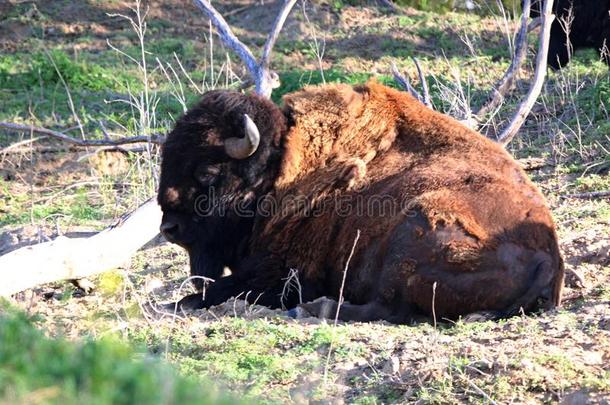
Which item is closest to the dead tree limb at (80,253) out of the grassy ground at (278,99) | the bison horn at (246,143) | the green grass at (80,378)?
the grassy ground at (278,99)

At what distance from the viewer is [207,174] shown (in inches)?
278

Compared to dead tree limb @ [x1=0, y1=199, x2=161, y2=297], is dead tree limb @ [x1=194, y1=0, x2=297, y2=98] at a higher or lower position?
higher

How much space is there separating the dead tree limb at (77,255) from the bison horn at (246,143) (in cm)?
104

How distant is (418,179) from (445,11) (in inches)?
372

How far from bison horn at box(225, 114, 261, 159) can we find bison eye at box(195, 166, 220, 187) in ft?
0.55

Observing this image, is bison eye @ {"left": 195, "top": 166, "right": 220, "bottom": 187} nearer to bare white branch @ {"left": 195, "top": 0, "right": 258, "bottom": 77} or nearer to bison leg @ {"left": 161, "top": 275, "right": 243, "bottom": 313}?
bison leg @ {"left": 161, "top": 275, "right": 243, "bottom": 313}

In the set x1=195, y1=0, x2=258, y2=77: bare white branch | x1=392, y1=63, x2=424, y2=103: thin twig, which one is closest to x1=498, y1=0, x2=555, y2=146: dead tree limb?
x1=392, y1=63, x2=424, y2=103: thin twig

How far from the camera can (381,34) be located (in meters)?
14.7

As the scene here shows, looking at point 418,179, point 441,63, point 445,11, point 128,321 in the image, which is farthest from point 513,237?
point 445,11

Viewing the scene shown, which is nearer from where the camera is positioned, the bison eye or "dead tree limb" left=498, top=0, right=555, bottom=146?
the bison eye

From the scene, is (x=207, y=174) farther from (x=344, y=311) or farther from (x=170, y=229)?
(x=344, y=311)

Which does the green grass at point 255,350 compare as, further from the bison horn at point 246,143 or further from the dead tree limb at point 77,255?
the bison horn at point 246,143

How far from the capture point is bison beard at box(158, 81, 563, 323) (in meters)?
6.27

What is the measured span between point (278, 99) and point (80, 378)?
9480 millimetres
